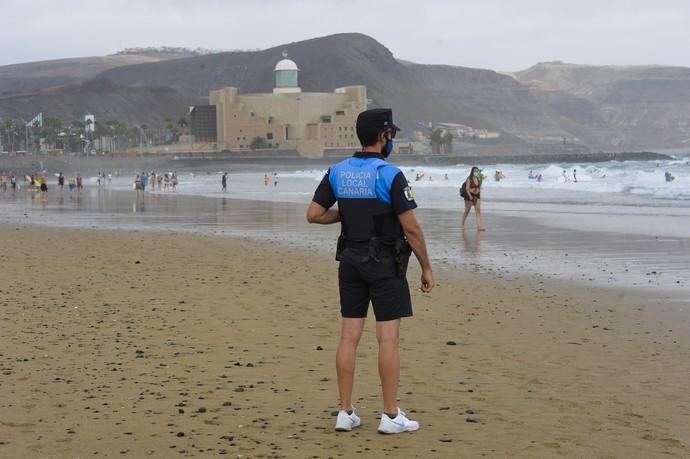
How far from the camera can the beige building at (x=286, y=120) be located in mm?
146375

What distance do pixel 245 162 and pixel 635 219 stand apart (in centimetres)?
10738

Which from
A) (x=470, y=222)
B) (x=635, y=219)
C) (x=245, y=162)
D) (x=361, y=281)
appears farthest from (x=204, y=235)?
(x=245, y=162)

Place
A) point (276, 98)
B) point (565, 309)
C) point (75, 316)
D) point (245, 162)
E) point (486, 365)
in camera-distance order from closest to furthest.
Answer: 1. point (486, 365)
2. point (75, 316)
3. point (565, 309)
4. point (245, 162)
5. point (276, 98)

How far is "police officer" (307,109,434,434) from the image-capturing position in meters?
5.23

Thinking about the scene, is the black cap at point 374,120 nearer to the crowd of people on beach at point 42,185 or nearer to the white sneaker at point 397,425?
the white sneaker at point 397,425

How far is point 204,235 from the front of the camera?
1953 cm

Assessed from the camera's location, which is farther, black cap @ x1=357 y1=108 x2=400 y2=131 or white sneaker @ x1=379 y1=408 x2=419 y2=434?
black cap @ x1=357 y1=108 x2=400 y2=131

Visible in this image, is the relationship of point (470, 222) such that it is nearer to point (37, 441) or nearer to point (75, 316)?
point (75, 316)

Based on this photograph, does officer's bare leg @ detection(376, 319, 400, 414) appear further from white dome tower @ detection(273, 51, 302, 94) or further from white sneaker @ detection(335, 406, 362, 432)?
white dome tower @ detection(273, 51, 302, 94)

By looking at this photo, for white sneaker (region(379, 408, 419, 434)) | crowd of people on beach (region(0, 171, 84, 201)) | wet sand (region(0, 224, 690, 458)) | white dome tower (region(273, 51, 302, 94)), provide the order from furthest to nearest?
white dome tower (region(273, 51, 302, 94)), crowd of people on beach (region(0, 171, 84, 201)), white sneaker (region(379, 408, 419, 434)), wet sand (region(0, 224, 690, 458))

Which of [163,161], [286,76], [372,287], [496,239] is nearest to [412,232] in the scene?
[372,287]

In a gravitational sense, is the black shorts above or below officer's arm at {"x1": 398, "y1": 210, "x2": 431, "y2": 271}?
below

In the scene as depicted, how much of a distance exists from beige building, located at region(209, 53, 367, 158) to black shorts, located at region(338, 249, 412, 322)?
140m

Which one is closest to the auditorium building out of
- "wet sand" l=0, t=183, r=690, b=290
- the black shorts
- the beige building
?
the beige building
